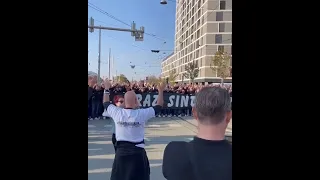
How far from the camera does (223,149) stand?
126cm

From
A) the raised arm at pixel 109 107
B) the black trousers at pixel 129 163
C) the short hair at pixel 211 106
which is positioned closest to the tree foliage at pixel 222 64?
the raised arm at pixel 109 107

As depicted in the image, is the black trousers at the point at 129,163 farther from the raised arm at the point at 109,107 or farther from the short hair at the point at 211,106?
the short hair at the point at 211,106

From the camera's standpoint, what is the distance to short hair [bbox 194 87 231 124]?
129 centimetres

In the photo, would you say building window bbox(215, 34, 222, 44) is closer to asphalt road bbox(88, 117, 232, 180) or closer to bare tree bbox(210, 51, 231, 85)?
bare tree bbox(210, 51, 231, 85)

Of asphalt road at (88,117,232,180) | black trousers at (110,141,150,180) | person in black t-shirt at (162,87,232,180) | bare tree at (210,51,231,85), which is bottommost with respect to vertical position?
A: asphalt road at (88,117,232,180)

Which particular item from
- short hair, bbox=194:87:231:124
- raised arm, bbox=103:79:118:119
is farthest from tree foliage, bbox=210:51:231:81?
short hair, bbox=194:87:231:124

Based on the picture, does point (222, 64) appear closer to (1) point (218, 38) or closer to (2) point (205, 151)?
(1) point (218, 38)

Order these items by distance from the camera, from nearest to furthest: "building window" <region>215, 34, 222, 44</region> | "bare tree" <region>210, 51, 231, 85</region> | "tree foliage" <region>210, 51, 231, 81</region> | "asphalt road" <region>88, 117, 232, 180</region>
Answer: "asphalt road" <region>88, 117, 232, 180</region>
"bare tree" <region>210, 51, 231, 85</region>
"tree foliage" <region>210, 51, 231, 81</region>
"building window" <region>215, 34, 222, 44</region>

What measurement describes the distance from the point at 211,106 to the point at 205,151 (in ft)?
0.72

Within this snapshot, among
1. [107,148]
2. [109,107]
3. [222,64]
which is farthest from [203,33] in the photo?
[109,107]

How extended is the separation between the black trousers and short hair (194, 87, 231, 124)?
1065 mm
